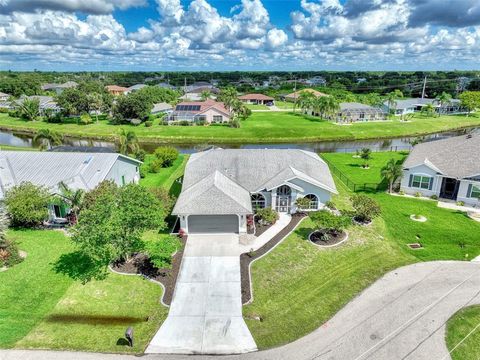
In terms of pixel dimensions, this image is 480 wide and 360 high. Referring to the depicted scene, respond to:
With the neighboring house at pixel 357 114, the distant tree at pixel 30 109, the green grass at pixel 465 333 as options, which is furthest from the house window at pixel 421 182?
the distant tree at pixel 30 109

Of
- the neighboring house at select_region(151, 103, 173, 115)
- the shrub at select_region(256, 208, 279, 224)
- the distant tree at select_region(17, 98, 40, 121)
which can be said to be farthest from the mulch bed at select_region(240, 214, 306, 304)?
the distant tree at select_region(17, 98, 40, 121)

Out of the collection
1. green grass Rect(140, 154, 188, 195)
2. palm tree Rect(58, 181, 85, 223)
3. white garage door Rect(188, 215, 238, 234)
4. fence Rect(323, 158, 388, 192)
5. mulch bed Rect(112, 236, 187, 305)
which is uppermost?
Answer: palm tree Rect(58, 181, 85, 223)

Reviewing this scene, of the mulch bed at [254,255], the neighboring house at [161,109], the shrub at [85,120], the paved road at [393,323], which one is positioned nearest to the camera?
the paved road at [393,323]

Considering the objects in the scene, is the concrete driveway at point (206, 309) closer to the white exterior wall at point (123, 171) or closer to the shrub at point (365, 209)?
the shrub at point (365, 209)

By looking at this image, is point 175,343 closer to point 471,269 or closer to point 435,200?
point 471,269

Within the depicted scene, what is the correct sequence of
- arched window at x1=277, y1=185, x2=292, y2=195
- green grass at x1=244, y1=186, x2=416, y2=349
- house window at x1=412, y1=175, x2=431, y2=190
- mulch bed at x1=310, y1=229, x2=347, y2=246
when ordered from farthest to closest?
house window at x1=412, y1=175, x2=431, y2=190
arched window at x1=277, y1=185, x2=292, y2=195
mulch bed at x1=310, y1=229, x2=347, y2=246
green grass at x1=244, y1=186, x2=416, y2=349

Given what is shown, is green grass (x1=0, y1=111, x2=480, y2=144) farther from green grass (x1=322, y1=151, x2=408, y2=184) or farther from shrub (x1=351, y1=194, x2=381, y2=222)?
shrub (x1=351, y1=194, x2=381, y2=222)
